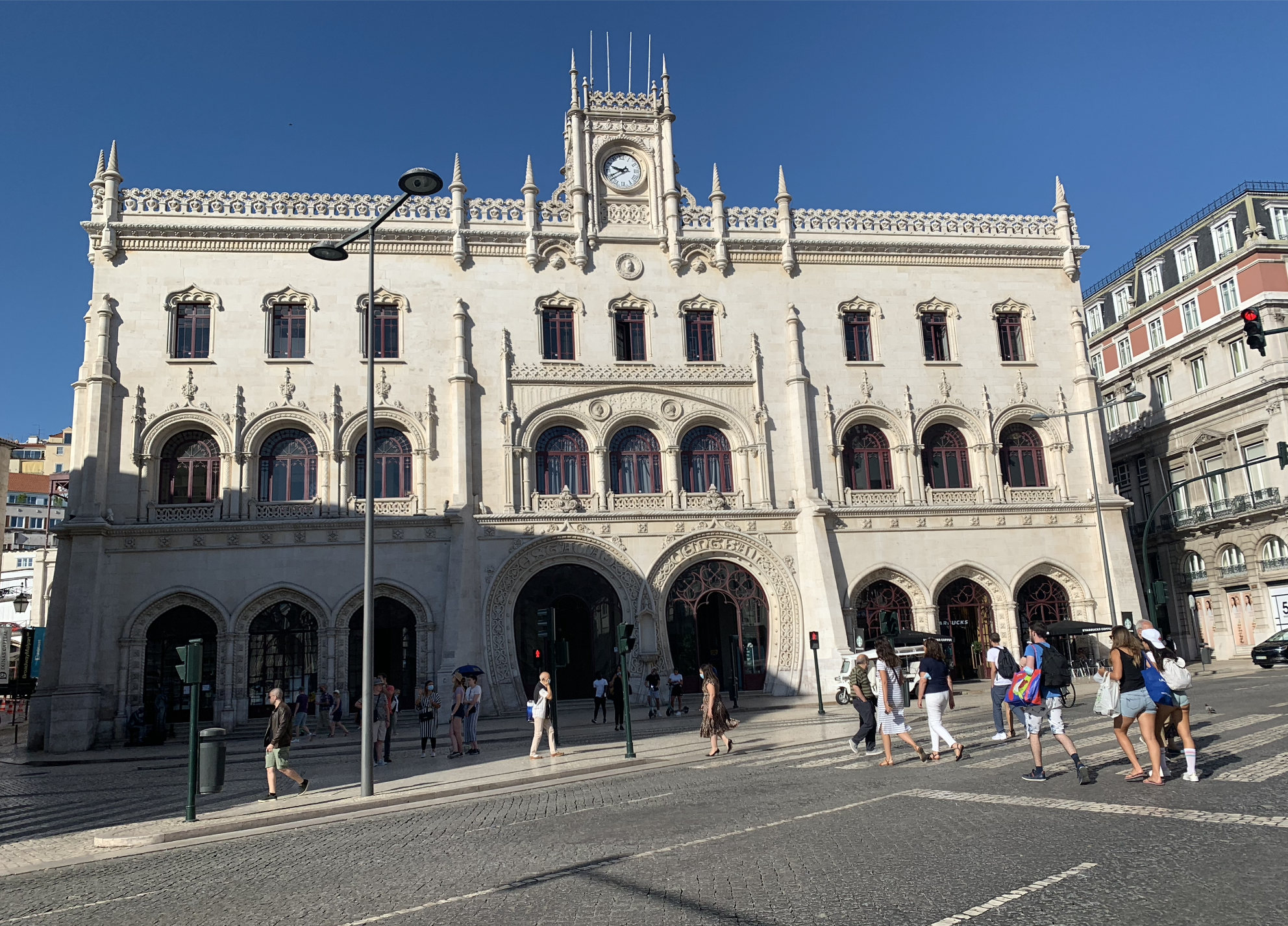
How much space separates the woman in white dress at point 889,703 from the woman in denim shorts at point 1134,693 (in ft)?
11.0

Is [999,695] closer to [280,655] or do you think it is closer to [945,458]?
[945,458]

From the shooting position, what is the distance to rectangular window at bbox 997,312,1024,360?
36156mm

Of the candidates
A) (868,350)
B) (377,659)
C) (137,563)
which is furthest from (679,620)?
(137,563)

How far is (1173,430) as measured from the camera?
42.8 m

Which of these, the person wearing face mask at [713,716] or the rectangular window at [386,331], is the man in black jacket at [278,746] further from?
the rectangular window at [386,331]

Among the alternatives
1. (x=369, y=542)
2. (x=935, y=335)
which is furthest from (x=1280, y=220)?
(x=369, y=542)

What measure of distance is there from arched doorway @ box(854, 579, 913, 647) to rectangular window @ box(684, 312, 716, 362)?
9.96 m

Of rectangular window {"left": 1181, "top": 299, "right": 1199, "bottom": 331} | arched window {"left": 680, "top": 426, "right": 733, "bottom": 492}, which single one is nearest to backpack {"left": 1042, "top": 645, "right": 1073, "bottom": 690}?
arched window {"left": 680, "top": 426, "right": 733, "bottom": 492}

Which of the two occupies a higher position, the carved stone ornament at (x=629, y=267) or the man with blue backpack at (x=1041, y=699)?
the carved stone ornament at (x=629, y=267)

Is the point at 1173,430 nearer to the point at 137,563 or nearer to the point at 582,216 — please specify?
the point at 582,216

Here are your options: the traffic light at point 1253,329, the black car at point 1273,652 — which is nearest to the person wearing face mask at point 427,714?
the traffic light at point 1253,329

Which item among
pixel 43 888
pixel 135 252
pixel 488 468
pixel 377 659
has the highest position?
pixel 135 252

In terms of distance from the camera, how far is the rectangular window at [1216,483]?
40719mm

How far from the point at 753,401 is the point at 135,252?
70.1 feet
